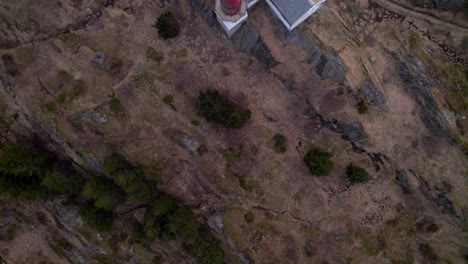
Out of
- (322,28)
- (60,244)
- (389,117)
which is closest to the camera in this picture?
(322,28)

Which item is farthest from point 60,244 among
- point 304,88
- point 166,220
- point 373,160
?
point 373,160

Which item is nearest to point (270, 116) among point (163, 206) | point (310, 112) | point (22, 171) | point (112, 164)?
point (310, 112)

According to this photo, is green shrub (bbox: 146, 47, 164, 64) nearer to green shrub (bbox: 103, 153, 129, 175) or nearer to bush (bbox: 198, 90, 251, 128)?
bush (bbox: 198, 90, 251, 128)

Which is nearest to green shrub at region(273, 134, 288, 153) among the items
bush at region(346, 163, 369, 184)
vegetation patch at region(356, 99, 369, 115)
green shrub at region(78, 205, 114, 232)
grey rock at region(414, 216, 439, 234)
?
bush at region(346, 163, 369, 184)

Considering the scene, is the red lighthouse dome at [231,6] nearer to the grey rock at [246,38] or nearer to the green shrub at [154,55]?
the grey rock at [246,38]

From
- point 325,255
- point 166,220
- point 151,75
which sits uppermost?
point 151,75

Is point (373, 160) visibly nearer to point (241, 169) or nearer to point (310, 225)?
point (310, 225)
